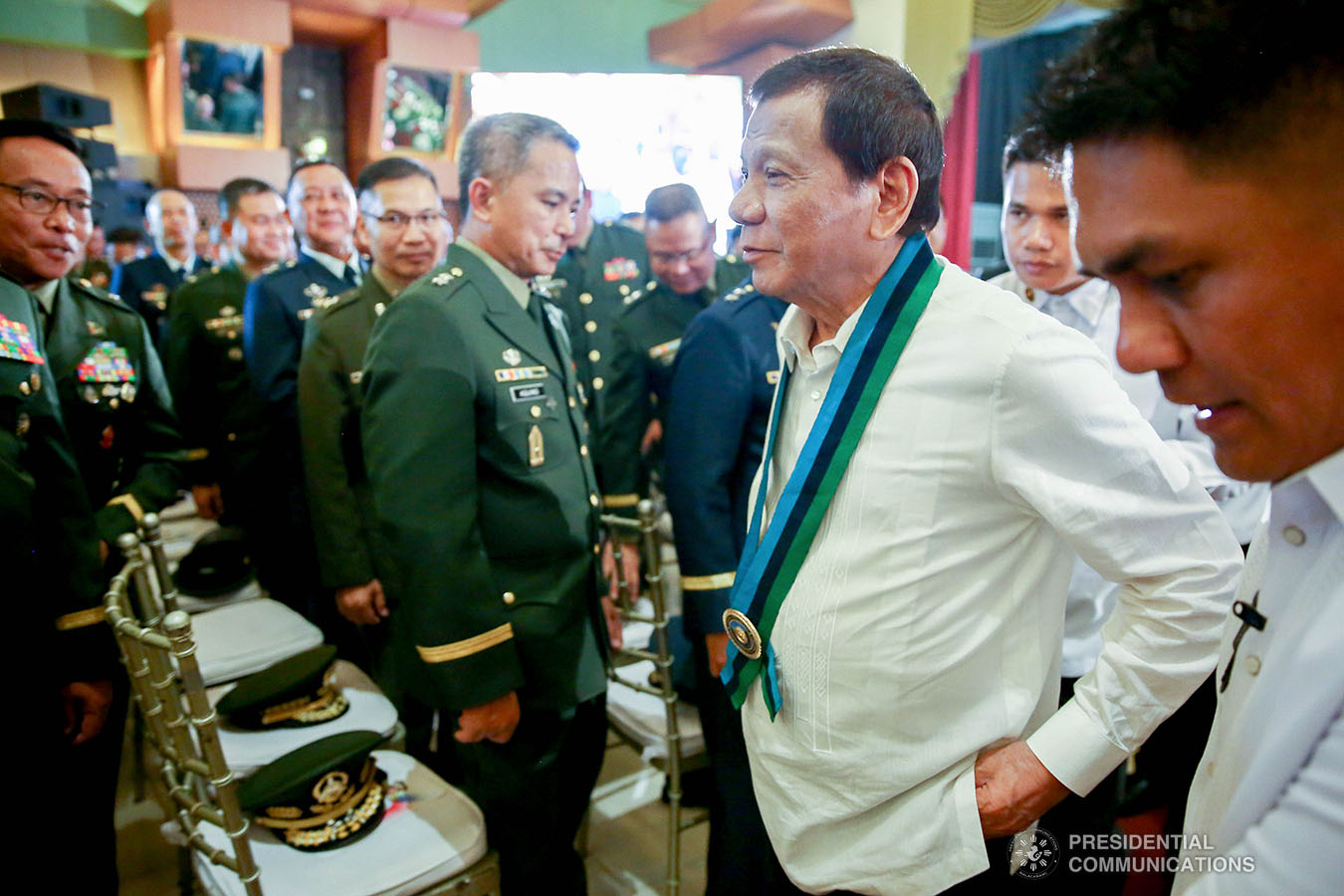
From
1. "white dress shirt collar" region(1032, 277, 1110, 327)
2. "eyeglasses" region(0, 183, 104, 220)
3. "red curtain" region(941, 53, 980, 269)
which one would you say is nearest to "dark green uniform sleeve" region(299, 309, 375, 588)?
"eyeglasses" region(0, 183, 104, 220)

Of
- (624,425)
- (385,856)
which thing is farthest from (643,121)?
(385,856)

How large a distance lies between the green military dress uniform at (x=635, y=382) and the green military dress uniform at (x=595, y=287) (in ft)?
1.91

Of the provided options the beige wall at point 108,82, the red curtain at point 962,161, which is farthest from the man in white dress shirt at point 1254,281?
the red curtain at point 962,161

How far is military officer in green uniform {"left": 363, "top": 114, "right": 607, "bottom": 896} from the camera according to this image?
4.82 ft

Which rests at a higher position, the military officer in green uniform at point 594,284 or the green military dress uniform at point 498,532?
the military officer in green uniform at point 594,284

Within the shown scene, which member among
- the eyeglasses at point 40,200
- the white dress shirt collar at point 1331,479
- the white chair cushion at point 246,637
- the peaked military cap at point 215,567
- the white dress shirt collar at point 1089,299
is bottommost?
the white chair cushion at point 246,637

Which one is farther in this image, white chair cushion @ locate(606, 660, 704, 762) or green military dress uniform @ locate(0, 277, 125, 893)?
white chair cushion @ locate(606, 660, 704, 762)

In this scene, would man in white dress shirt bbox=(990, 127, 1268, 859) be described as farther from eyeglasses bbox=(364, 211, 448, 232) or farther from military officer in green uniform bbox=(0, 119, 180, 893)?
military officer in green uniform bbox=(0, 119, 180, 893)

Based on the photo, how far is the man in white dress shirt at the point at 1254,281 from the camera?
1.55 ft

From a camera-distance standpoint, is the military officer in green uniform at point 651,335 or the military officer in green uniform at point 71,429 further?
the military officer in green uniform at point 651,335

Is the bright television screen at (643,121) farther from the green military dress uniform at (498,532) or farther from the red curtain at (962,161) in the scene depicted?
the green military dress uniform at (498,532)

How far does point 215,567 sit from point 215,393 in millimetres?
1101

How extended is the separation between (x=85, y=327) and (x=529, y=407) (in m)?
1.32

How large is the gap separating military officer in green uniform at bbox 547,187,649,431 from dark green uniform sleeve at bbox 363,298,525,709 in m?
1.92
